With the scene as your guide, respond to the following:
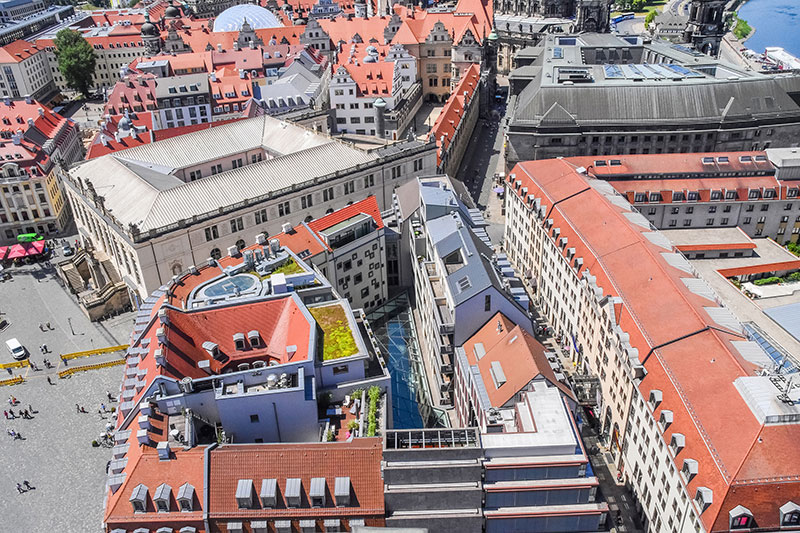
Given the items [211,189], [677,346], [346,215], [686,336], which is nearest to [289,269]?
[346,215]

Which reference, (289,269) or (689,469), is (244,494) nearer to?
(289,269)

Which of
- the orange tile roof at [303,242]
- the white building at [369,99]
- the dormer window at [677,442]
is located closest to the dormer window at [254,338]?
the orange tile roof at [303,242]

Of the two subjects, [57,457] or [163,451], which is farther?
[57,457]

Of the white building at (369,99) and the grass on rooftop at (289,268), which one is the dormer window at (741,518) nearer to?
the grass on rooftop at (289,268)

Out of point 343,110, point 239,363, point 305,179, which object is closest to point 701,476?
point 239,363

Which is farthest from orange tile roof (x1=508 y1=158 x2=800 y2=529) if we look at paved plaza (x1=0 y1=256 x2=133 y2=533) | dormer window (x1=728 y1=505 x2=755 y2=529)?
paved plaza (x1=0 y1=256 x2=133 y2=533)

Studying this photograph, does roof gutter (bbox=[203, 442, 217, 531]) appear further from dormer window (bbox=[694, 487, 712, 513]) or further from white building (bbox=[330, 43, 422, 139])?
white building (bbox=[330, 43, 422, 139])

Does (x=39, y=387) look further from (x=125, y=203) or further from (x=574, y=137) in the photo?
(x=574, y=137)
